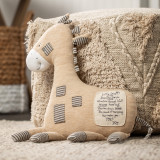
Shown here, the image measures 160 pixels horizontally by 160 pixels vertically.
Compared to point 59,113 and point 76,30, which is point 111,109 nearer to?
point 59,113

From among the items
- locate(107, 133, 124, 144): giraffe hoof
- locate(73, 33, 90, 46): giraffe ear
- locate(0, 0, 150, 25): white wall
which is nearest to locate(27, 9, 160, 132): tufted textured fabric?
locate(73, 33, 90, 46): giraffe ear

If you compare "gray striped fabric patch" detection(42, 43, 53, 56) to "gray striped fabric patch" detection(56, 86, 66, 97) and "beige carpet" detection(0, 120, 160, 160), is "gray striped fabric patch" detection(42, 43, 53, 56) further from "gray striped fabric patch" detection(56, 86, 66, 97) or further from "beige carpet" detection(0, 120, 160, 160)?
"beige carpet" detection(0, 120, 160, 160)

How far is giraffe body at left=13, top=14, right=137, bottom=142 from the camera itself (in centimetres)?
86

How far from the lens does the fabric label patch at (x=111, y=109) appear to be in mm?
858

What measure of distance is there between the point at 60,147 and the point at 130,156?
166mm

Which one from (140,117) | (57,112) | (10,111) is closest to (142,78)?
(140,117)

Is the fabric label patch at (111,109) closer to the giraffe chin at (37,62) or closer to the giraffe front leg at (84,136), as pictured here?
the giraffe front leg at (84,136)

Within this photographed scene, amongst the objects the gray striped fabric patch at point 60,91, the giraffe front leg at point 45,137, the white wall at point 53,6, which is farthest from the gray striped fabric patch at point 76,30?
the white wall at point 53,6

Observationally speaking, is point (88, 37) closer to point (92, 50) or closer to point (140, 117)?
point (92, 50)

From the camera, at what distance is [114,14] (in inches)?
38.0

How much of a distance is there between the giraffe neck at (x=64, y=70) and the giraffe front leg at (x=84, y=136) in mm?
144

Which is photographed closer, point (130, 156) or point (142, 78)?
point (130, 156)

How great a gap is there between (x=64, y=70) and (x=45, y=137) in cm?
18

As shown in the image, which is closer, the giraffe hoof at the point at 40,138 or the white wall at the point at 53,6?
the giraffe hoof at the point at 40,138
